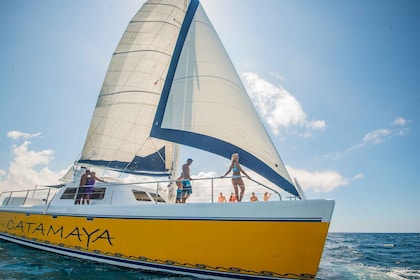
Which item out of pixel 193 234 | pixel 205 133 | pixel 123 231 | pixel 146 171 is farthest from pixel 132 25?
pixel 193 234

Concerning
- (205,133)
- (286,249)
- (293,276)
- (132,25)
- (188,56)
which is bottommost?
(293,276)

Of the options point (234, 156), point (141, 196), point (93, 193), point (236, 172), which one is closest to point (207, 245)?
point (236, 172)

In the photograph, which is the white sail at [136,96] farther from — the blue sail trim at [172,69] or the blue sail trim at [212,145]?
the blue sail trim at [212,145]

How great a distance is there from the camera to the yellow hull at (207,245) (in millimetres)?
3879

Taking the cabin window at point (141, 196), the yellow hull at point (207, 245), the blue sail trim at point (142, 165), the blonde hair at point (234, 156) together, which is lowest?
the yellow hull at point (207, 245)

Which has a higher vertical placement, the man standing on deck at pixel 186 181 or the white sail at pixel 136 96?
the white sail at pixel 136 96

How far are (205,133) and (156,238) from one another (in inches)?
88.8

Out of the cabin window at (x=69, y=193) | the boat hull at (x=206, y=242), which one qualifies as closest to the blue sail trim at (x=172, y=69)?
the boat hull at (x=206, y=242)

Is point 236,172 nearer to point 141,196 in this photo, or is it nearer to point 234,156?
point 234,156

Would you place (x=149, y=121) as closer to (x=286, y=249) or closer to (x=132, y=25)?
(x=132, y=25)

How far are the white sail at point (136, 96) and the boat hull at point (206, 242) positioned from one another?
9.41ft

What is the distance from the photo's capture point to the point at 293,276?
12.7 feet

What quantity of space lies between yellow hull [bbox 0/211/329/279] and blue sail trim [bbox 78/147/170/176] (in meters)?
2.54

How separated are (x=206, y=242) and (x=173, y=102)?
124 inches
